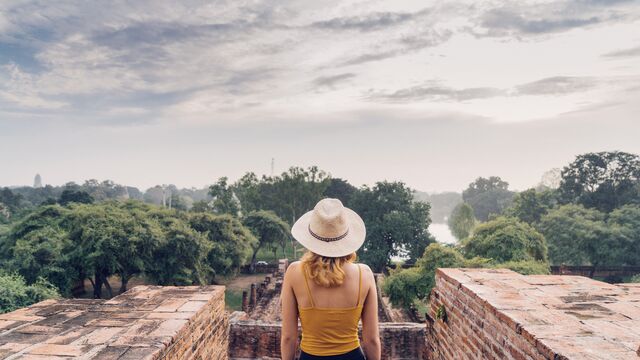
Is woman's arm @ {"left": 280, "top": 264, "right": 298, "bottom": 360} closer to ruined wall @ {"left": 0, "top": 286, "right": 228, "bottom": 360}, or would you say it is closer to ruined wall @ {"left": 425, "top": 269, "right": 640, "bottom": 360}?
ruined wall @ {"left": 0, "top": 286, "right": 228, "bottom": 360}

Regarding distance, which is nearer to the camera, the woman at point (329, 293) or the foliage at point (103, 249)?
the woman at point (329, 293)

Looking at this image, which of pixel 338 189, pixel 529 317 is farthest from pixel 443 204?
pixel 529 317

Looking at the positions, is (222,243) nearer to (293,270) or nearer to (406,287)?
(406,287)

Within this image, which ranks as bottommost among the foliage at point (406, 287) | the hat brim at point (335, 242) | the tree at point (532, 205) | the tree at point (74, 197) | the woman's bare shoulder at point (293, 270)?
the foliage at point (406, 287)

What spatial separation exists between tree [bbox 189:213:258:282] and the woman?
2044 centimetres

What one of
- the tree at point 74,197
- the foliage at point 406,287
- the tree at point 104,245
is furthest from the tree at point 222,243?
the tree at point 74,197

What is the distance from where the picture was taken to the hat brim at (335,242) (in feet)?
6.97

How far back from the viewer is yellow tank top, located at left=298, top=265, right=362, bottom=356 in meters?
2.13

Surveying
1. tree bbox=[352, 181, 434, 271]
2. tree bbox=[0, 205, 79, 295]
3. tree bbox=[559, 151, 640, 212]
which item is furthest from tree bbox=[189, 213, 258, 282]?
tree bbox=[559, 151, 640, 212]

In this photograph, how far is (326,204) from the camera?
2301mm

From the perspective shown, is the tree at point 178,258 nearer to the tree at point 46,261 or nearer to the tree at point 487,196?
the tree at point 46,261

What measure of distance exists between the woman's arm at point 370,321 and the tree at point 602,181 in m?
36.7

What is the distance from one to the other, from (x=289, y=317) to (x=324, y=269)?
389mm

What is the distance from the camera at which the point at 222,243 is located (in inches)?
902
